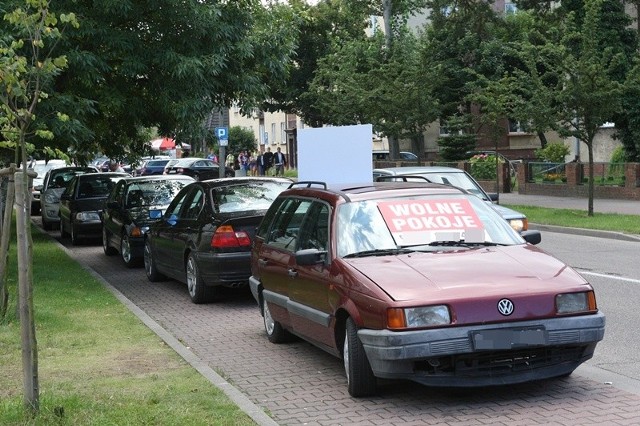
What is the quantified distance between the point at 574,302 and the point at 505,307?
23.2 inches

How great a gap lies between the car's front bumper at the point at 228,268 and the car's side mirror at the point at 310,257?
4.32 metres

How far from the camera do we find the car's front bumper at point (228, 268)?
39.9 ft

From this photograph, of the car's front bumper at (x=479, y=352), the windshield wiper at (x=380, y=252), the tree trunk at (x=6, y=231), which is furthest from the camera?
the tree trunk at (x=6, y=231)

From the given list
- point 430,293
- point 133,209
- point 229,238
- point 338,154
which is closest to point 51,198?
point 133,209

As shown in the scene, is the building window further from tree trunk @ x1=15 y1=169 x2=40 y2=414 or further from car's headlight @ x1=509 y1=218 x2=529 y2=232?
tree trunk @ x1=15 y1=169 x2=40 y2=414

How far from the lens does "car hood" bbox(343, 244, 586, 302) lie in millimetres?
6801

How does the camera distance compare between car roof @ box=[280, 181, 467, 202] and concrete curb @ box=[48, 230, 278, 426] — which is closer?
concrete curb @ box=[48, 230, 278, 426]

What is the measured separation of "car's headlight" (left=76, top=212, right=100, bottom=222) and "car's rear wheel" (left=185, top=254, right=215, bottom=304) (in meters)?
10.2

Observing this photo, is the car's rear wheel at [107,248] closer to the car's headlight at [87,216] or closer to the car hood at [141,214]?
the car hood at [141,214]

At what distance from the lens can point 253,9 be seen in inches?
674

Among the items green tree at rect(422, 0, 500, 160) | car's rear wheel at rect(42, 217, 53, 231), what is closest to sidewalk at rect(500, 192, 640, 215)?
green tree at rect(422, 0, 500, 160)

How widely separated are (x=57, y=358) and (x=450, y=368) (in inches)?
155

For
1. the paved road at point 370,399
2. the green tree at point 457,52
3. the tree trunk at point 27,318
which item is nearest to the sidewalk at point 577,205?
the green tree at point 457,52

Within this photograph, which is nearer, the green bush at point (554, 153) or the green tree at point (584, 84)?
the green tree at point (584, 84)
